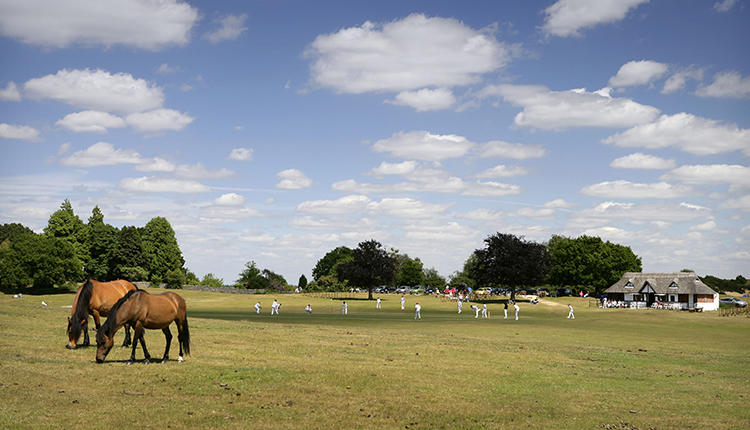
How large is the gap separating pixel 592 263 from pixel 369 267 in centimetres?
5937

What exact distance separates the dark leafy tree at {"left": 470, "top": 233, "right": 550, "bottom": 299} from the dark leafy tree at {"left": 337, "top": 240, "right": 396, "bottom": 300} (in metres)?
17.6

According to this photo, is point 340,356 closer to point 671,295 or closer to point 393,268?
point 393,268

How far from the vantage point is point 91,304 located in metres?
22.0

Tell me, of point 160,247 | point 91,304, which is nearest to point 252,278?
point 160,247

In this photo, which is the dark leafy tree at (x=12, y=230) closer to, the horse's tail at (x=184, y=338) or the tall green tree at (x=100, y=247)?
the tall green tree at (x=100, y=247)

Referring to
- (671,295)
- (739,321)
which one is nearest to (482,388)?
(739,321)

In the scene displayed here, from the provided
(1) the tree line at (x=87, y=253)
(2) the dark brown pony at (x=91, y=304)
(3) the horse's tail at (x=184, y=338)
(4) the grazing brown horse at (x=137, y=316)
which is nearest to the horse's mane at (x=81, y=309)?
(2) the dark brown pony at (x=91, y=304)

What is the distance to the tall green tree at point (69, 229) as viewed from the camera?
12269 centimetres

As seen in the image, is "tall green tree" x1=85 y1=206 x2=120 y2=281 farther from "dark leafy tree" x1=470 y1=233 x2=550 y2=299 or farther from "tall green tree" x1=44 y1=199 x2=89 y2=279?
"dark leafy tree" x1=470 y1=233 x2=550 y2=299

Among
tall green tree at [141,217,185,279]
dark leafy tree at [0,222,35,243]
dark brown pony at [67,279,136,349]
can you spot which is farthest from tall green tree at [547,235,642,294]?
dark leafy tree at [0,222,35,243]

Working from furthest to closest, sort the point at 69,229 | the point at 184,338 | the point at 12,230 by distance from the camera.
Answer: the point at 12,230, the point at 69,229, the point at 184,338

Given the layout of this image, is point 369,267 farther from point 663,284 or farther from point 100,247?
point 100,247

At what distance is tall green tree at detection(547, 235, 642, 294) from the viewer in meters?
134

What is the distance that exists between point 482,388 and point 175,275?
387 ft
